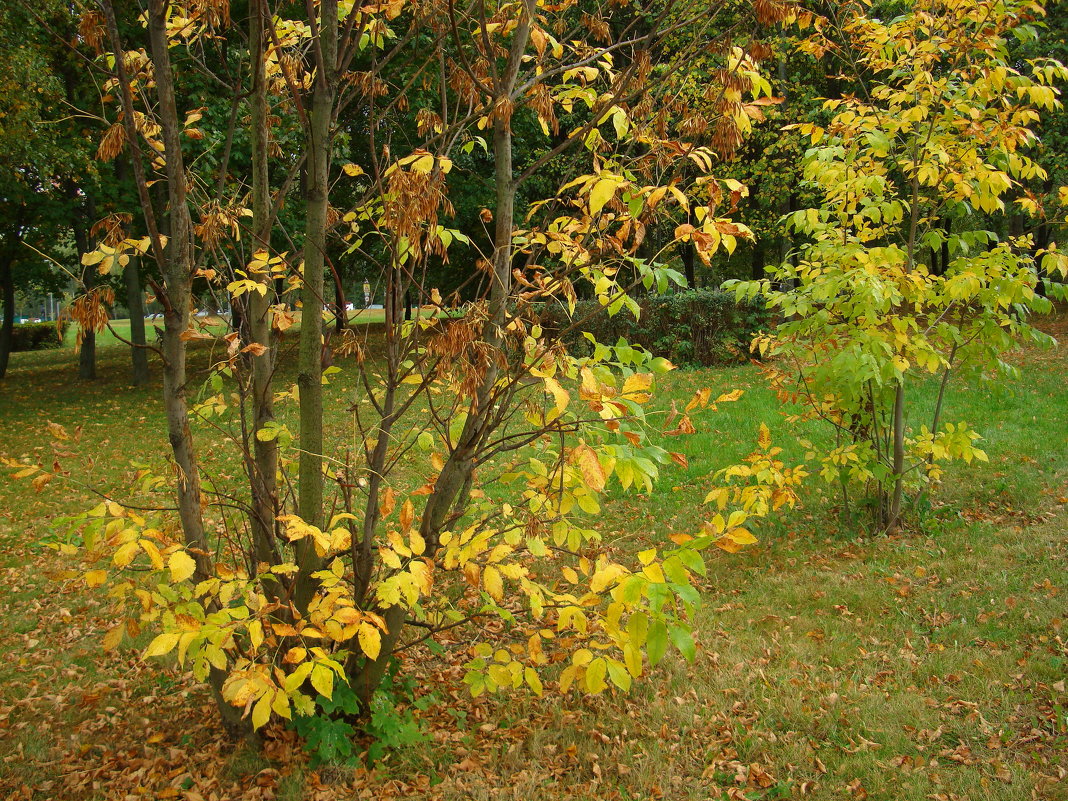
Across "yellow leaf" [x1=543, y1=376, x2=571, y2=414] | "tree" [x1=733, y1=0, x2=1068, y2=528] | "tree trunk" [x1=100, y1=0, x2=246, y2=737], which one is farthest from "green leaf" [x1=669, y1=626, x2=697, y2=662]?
"tree" [x1=733, y1=0, x2=1068, y2=528]

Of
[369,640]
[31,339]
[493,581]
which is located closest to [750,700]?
[493,581]

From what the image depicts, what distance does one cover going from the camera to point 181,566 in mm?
2207

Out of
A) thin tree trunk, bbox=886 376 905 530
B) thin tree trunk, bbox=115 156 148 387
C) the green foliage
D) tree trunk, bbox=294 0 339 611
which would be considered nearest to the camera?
tree trunk, bbox=294 0 339 611

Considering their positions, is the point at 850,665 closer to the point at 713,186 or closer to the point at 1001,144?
the point at 713,186

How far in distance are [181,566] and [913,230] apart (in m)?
5.10

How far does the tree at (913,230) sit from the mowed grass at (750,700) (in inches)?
26.9

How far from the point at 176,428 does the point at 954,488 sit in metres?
6.21

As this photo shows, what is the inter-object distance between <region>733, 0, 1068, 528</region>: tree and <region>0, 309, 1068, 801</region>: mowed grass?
2.24ft

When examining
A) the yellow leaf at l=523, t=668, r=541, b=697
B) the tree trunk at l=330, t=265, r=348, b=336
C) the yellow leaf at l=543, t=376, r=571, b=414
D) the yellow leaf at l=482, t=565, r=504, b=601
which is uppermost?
the tree trunk at l=330, t=265, r=348, b=336

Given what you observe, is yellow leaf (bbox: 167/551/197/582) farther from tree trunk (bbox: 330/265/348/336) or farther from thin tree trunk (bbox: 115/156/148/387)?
thin tree trunk (bbox: 115/156/148/387)

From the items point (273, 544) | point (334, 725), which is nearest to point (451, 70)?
point (273, 544)

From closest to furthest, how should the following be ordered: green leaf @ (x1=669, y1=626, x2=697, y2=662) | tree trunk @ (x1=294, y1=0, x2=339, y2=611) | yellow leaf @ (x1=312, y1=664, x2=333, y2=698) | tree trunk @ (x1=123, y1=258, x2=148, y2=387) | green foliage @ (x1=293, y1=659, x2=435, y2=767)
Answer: green leaf @ (x1=669, y1=626, x2=697, y2=662)
yellow leaf @ (x1=312, y1=664, x2=333, y2=698)
tree trunk @ (x1=294, y1=0, x2=339, y2=611)
green foliage @ (x1=293, y1=659, x2=435, y2=767)
tree trunk @ (x1=123, y1=258, x2=148, y2=387)

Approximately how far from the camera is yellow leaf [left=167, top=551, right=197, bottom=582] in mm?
2168

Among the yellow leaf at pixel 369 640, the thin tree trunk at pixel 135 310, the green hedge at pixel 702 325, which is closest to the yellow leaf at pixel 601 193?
the yellow leaf at pixel 369 640
